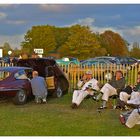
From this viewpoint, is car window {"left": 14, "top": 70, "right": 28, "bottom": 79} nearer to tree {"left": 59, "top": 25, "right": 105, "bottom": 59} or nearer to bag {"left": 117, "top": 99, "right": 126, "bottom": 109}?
bag {"left": 117, "top": 99, "right": 126, "bottom": 109}

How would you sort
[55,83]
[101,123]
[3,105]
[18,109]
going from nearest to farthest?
[101,123], [18,109], [3,105], [55,83]

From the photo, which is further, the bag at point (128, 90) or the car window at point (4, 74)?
the car window at point (4, 74)

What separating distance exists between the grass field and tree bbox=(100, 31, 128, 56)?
58295 mm

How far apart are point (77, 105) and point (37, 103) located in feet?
5.63

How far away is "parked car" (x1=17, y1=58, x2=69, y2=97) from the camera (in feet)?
49.2

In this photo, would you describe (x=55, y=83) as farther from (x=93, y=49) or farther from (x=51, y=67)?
(x=93, y=49)

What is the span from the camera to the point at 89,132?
26.9ft

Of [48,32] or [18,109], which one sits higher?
[48,32]

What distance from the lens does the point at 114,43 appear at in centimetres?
7325

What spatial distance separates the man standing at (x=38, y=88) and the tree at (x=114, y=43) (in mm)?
56895

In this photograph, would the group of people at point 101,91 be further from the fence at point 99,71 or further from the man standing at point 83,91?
the fence at point 99,71

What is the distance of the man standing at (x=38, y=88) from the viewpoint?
43.8 feet

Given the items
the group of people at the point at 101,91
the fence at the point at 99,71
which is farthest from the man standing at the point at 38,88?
the fence at the point at 99,71

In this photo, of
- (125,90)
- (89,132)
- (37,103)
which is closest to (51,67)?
(37,103)
